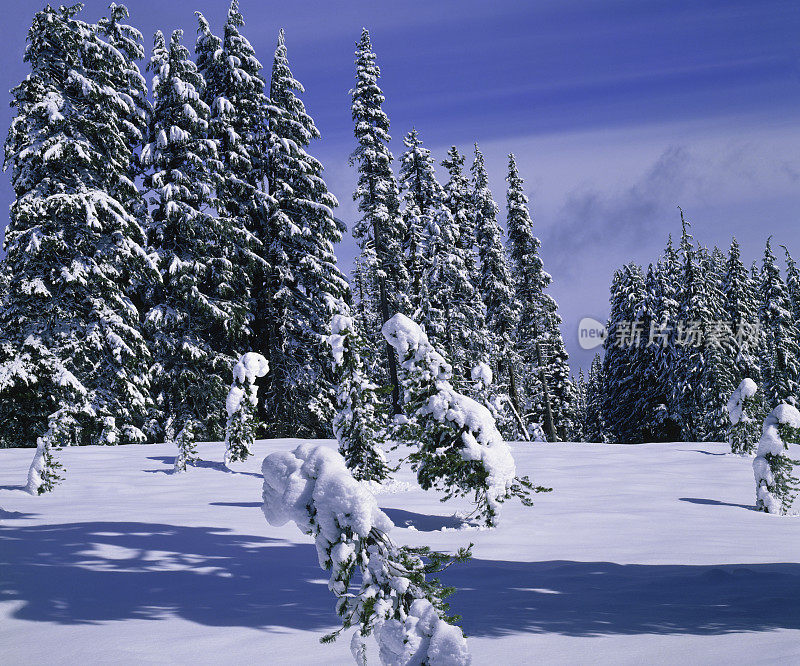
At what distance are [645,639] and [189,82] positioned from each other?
83.0 feet

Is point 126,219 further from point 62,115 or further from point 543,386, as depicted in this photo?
point 543,386

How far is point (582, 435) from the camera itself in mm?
68750

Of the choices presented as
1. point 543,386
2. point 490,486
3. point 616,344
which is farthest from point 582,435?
point 490,486

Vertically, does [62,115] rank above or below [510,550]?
above

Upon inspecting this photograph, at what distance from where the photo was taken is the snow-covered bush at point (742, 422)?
67.6 feet

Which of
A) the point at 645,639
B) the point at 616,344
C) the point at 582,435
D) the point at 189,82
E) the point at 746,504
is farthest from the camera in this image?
the point at 582,435

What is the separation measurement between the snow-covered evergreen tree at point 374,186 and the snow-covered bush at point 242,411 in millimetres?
14856

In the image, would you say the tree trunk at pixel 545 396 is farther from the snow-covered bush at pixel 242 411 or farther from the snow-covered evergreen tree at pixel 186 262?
the snow-covered bush at pixel 242 411

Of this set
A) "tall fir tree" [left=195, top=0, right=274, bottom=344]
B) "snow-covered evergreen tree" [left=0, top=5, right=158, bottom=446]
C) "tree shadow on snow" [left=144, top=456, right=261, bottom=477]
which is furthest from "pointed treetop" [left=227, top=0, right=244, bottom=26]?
"tree shadow on snow" [left=144, top=456, right=261, bottom=477]

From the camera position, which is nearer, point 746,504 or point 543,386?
point 746,504

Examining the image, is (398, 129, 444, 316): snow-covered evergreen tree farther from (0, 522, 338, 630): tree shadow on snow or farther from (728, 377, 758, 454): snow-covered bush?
(0, 522, 338, 630): tree shadow on snow

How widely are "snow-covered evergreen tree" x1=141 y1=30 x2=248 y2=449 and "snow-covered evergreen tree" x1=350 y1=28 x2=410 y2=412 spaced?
930 cm

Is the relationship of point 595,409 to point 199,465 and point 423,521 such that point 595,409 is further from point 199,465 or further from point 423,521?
point 423,521

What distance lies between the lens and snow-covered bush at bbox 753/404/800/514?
491 inches
